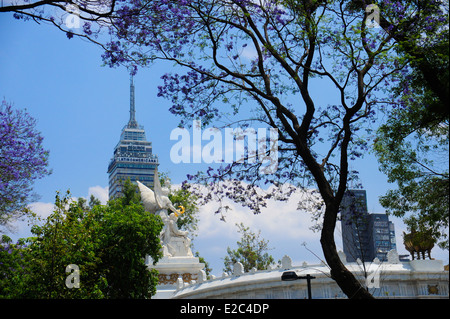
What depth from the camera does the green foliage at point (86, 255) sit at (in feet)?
60.5

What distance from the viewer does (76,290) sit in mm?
19109

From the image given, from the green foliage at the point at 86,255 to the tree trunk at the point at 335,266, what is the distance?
31.5 ft

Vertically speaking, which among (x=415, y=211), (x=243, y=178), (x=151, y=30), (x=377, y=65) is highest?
(x=151, y=30)

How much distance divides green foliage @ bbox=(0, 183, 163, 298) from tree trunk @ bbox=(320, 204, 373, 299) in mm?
9609

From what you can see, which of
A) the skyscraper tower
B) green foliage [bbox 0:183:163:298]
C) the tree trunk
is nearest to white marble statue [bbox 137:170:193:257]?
green foliage [bbox 0:183:163:298]

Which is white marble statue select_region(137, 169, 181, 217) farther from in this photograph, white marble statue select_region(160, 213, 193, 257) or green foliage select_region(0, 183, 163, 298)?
green foliage select_region(0, 183, 163, 298)

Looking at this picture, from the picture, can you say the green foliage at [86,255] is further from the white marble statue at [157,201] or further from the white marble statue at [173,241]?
the white marble statue at [157,201]

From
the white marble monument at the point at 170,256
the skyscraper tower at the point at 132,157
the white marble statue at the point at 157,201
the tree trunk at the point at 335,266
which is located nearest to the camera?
the tree trunk at the point at 335,266

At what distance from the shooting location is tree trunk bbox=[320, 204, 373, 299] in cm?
1107

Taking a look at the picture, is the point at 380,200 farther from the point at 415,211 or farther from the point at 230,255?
the point at 230,255

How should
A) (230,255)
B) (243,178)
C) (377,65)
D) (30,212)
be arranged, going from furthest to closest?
(230,255) → (30,212) → (243,178) → (377,65)

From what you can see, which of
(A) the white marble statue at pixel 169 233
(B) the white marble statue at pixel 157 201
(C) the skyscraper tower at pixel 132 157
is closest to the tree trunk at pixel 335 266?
(A) the white marble statue at pixel 169 233
